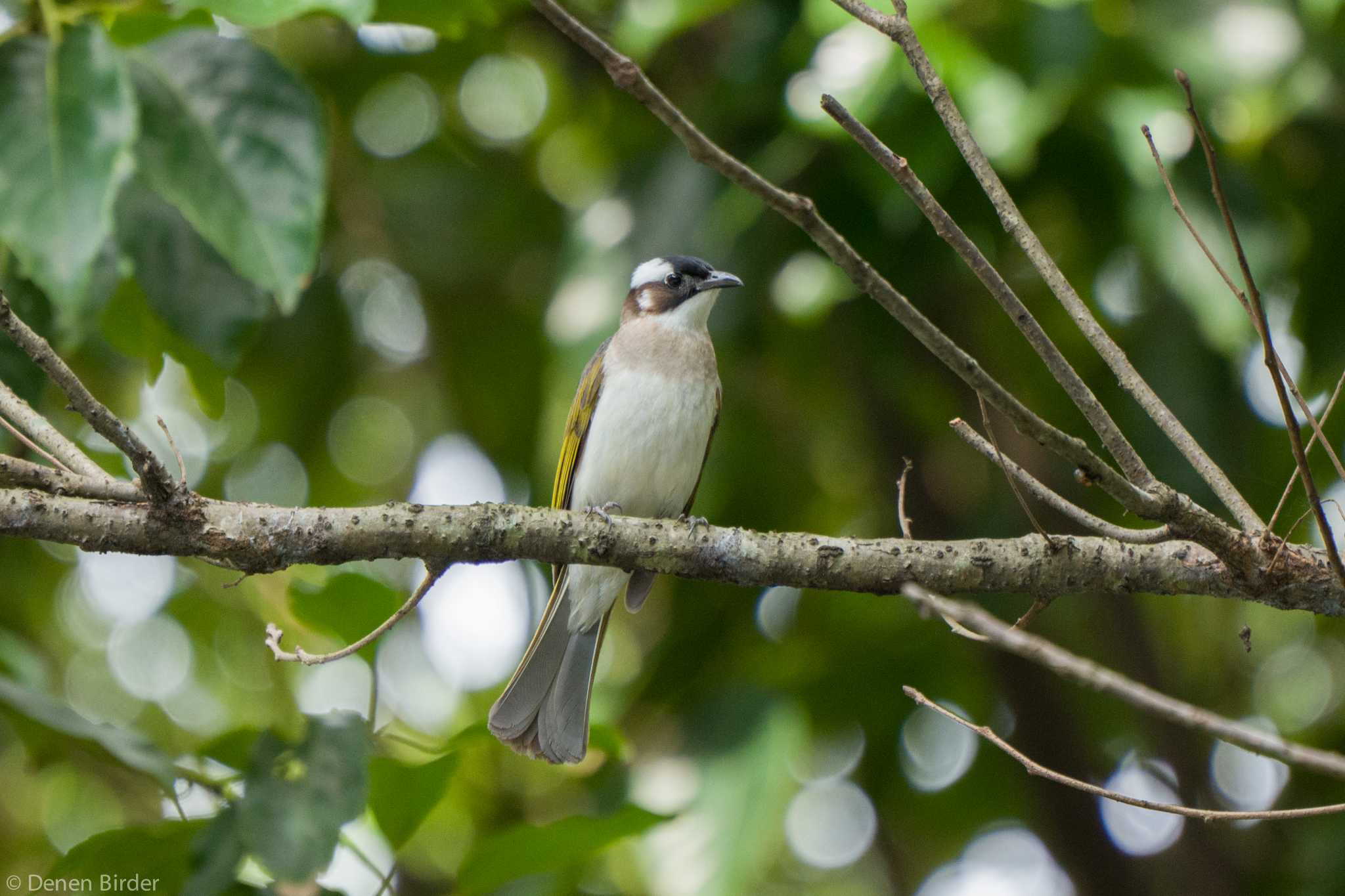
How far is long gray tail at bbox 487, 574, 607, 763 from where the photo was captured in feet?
11.4

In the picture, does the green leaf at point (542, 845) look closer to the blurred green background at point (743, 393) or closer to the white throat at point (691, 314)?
the blurred green background at point (743, 393)

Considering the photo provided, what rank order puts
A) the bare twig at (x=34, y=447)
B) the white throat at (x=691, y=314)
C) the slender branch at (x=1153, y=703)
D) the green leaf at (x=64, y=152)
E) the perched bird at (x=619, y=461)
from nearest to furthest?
the slender branch at (x=1153, y=703), the bare twig at (x=34, y=447), the green leaf at (x=64, y=152), the perched bird at (x=619, y=461), the white throat at (x=691, y=314)

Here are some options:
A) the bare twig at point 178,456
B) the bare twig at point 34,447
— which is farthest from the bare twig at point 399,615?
the bare twig at point 34,447

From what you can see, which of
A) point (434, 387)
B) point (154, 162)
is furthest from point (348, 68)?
point (154, 162)

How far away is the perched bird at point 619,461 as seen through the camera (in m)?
3.83

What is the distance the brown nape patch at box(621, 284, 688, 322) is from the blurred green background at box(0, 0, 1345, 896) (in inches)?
15.3

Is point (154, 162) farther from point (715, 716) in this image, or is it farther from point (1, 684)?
point (715, 716)

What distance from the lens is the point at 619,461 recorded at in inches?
157

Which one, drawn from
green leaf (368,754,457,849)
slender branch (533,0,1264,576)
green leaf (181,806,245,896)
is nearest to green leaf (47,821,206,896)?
green leaf (181,806,245,896)

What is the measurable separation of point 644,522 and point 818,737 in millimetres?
2463

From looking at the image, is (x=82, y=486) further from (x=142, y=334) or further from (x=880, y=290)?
(x=142, y=334)

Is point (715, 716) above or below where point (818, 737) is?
above

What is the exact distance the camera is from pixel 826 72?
3.35 m

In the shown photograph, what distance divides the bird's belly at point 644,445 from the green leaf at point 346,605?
105 cm
